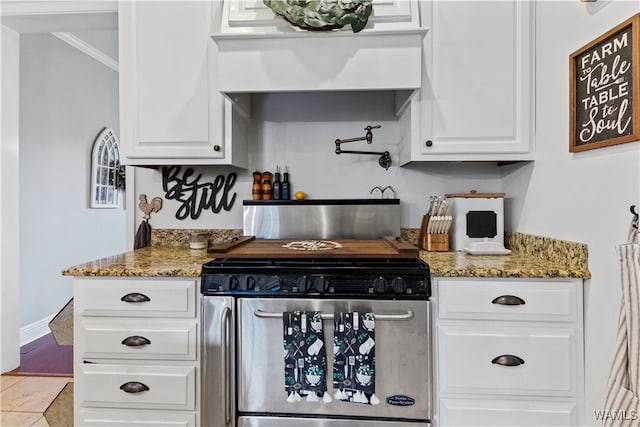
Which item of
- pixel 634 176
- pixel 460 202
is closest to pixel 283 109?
pixel 460 202

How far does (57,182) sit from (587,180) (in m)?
4.10

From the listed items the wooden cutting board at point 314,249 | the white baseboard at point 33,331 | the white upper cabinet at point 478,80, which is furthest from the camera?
the white baseboard at point 33,331

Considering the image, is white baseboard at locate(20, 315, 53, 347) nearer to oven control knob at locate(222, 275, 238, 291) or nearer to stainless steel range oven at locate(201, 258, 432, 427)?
stainless steel range oven at locate(201, 258, 432, 427)

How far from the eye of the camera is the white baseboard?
9.87 feet

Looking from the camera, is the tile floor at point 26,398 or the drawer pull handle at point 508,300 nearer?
the drawer pull handle at point 508,300

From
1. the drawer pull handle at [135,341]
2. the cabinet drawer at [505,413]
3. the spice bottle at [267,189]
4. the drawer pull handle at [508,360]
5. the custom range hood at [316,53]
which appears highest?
the custom range hood at [316,53]

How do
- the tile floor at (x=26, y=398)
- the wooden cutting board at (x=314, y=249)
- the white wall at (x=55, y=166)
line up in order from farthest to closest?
the white wall at (x=55, y=166) → the tile floor at (x=26, y=398) → the wooden cutting board at (x=314, y=249)

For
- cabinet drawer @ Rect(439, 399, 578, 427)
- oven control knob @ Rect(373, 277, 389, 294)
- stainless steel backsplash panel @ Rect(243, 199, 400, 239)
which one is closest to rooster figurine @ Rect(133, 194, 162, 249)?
stainless steel backsplash panel @ Rect(243, 199, 400, 239)

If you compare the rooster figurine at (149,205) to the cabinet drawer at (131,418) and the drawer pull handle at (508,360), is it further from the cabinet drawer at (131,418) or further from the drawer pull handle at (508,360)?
the drawer pull handle at (508,360)

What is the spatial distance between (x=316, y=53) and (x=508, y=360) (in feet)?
5.01

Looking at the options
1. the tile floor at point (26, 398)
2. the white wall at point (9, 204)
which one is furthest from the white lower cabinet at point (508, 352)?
the white wall at point (9, 204)

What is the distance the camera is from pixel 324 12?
1.59 meters

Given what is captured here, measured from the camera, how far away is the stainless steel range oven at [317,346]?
1397mm

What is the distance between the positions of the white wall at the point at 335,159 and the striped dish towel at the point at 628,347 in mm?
1128
